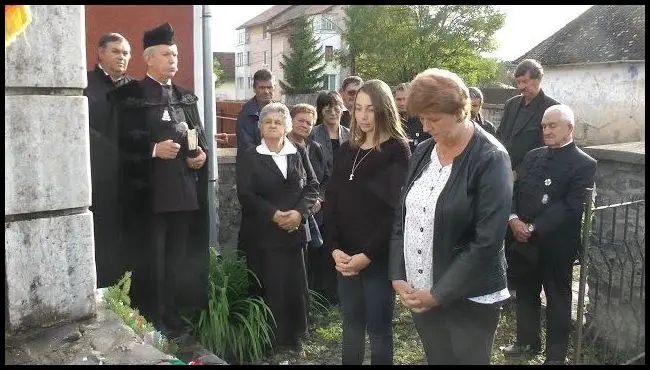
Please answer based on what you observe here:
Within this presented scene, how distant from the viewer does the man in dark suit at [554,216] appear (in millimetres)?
4098

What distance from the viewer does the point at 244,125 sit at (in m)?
5.81

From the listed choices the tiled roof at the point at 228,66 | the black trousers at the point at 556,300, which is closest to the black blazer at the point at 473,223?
the black trousers at the point at 556,300

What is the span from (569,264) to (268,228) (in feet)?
6.77

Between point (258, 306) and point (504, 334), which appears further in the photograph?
point (504, 334)

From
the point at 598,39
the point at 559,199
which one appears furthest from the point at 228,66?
the point at 559,199

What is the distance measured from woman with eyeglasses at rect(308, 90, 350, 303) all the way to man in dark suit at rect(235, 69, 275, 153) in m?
0.60

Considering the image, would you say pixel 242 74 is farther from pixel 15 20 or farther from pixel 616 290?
pixel 15 20

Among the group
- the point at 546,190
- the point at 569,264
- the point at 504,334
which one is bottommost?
the point at 504,334

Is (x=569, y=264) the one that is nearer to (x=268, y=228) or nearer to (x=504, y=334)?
(x=504, y=334)

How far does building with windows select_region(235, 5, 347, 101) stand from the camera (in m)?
45.8

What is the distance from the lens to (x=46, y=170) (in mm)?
2777

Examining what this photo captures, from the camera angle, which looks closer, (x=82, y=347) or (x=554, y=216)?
(x=82, y=347)

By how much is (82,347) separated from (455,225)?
1756 millimetres

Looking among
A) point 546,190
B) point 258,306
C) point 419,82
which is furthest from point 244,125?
point 419,82
